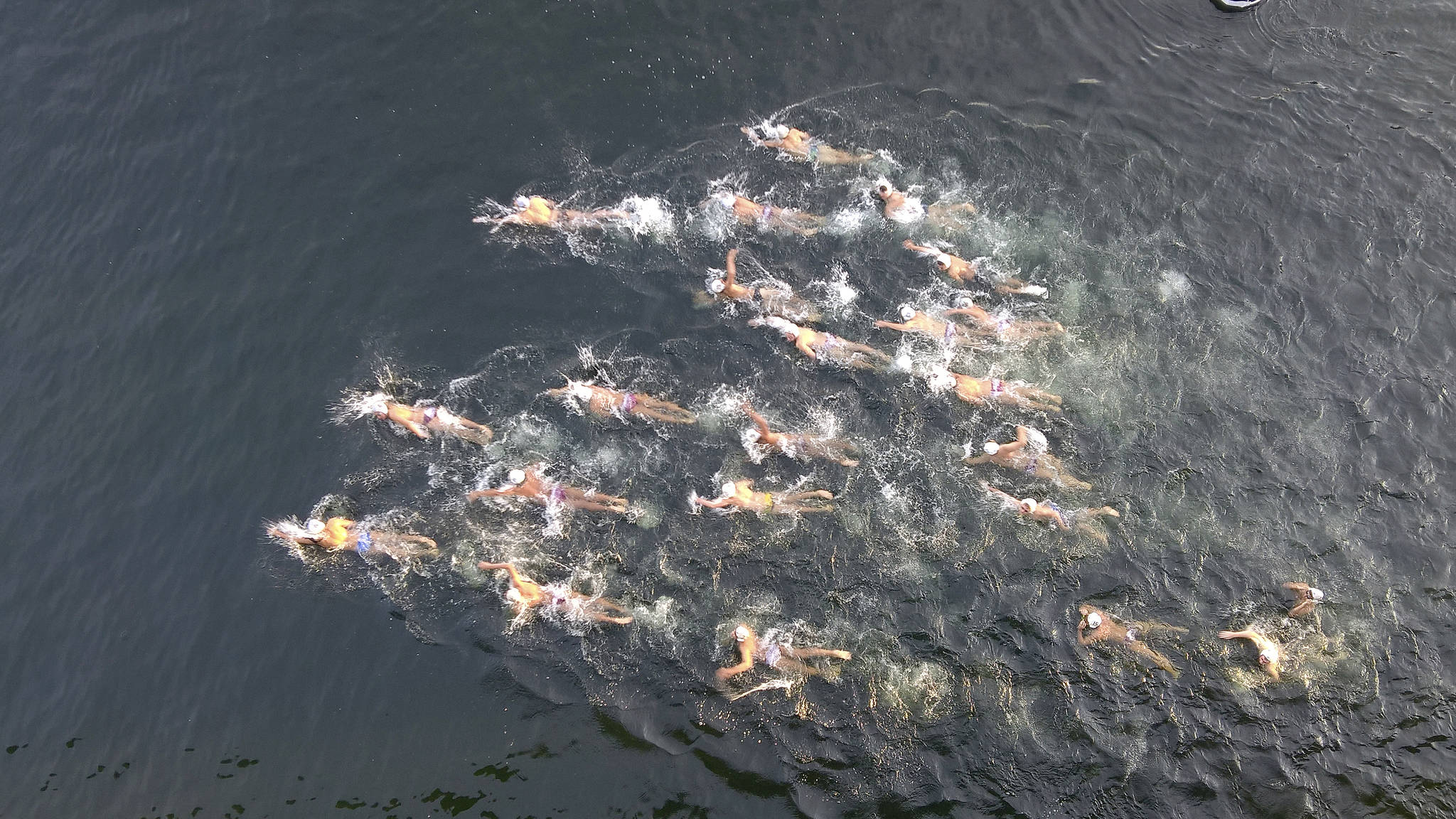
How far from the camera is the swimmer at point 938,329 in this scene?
16.9 metres

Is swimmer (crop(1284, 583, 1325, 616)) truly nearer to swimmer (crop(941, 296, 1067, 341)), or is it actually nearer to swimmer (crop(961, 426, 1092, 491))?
swimmer (crop(961, 426, 1092, 491))

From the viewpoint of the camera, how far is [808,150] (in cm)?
1903

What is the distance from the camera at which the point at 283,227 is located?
65.6 ft

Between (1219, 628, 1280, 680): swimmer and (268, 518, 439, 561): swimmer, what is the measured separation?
15.2m

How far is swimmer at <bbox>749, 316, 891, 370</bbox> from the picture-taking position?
1691cm

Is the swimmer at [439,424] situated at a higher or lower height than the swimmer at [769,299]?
lower

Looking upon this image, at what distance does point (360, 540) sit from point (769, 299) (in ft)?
32.9

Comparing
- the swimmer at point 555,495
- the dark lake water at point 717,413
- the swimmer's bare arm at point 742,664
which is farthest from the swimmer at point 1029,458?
the swimmer at point 555,495

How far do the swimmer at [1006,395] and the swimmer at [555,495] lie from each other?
293 inches

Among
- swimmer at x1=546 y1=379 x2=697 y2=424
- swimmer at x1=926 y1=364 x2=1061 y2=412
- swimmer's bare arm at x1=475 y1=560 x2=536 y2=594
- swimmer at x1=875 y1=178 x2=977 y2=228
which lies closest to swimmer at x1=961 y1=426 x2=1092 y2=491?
swimmer at x1=926 y1=364 x2=1061 y2=412

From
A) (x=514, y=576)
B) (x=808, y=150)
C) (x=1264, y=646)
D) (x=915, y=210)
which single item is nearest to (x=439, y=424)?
(x=514, y=576)

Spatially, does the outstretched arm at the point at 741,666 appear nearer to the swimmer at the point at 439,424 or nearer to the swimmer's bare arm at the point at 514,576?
the swimmer's bare arm at the point at 514,576

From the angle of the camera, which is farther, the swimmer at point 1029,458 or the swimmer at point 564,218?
the swimmer at point 564,218

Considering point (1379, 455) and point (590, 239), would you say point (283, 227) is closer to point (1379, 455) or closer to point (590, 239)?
point (590, 239)
